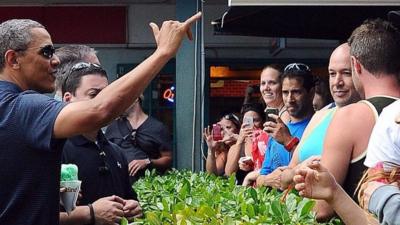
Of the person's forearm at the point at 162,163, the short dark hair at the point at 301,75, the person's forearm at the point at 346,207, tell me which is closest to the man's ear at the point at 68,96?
the short dark hair at the point at 301,75

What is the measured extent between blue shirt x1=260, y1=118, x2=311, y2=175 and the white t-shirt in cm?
302

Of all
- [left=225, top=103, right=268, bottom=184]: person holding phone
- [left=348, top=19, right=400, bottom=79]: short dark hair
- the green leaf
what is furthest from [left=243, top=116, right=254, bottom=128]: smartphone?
the green leaf

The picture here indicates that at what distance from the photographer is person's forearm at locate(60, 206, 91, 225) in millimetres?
4262

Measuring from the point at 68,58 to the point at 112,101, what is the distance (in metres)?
2.12

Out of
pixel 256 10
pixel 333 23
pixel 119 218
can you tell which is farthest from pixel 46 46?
pixel 333 23

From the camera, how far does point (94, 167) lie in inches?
179

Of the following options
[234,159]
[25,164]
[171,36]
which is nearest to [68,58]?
[25,164]

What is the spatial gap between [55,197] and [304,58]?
9451 mm

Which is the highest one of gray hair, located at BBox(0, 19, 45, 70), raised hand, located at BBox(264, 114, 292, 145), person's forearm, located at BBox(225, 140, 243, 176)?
gray hair, located at BBox(0, 19, 45, 70)

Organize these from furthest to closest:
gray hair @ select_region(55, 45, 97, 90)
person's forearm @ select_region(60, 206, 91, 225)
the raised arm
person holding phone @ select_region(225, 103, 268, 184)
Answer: person holding phone @ select_region(225, 103, 268, 184) → gray hair @ select_region(55, 45, 97, 90) → person's forearm @ select_region(60, 206, 91, 225) → the raised arm

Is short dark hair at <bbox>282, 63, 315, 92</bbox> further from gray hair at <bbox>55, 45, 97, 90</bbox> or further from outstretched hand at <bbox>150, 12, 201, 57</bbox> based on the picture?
outstretched hand at <bbox>150, 12, 201, 57</bbox>

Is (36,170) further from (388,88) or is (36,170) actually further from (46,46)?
(388,88)

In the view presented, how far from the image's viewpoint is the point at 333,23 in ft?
24.5

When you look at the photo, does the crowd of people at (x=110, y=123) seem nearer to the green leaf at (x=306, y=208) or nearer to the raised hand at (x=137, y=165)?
the green leaf at (x=306, y=208)
